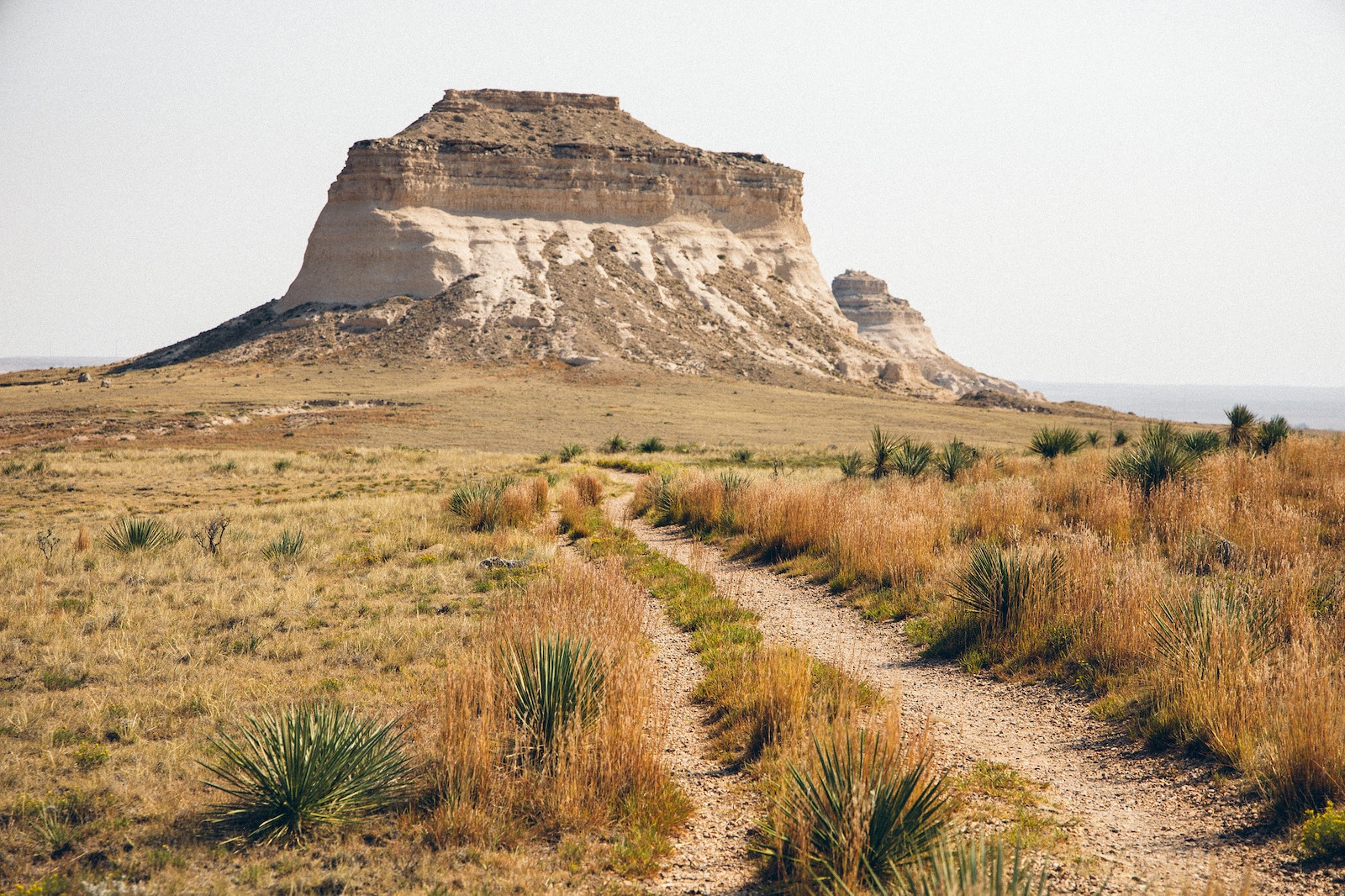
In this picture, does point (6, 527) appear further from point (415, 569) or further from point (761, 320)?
point (761, 320)

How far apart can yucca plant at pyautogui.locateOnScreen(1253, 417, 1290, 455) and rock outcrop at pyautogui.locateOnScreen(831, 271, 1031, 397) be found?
8721 centimetres

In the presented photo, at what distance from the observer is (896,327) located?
12044 cm

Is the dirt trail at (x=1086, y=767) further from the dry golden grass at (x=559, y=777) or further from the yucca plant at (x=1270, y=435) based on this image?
the yucca plant at (x=1270, y=435)

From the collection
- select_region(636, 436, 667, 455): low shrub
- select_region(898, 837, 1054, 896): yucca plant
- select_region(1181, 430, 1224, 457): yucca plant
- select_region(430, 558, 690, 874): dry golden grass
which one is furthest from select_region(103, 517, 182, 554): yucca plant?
select_region(636, 436, 667, 455): low shrub

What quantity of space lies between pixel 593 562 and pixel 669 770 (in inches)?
235

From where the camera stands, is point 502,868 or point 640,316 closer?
point 502,868

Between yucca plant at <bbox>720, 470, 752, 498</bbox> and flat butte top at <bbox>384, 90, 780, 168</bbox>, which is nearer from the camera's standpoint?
yucca plant at <bbox>720, 470, 752, 498</bbox>

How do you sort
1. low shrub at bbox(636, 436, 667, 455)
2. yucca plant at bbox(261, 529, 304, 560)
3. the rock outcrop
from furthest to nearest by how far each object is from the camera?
1. the rock outcrop
2. low shrub at bbox(636, 436, 667, 455)
3. yucca plant at bbox(261, 529, 304, 560)

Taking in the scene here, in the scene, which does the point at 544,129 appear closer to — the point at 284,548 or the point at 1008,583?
the point at 284,548

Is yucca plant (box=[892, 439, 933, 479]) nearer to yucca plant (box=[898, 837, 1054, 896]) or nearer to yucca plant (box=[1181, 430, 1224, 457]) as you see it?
yucca plant (box=[1181, 430, 1224, 457])

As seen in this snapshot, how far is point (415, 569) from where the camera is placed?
1094 centimetres

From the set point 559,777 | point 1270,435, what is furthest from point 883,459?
point 559,777

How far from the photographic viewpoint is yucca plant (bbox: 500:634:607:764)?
4785 millimetres

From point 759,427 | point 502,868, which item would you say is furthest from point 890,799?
point 759,427
